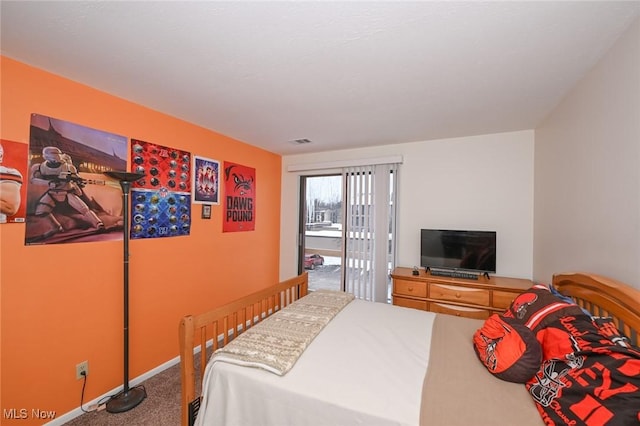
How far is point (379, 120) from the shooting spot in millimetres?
2646

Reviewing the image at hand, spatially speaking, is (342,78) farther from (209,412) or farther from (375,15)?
(209,412)

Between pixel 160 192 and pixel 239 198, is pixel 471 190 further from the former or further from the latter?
pixel 160 192

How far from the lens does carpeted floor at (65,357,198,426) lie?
73.2 inches

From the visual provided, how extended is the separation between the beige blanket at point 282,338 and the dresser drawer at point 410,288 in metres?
1.04

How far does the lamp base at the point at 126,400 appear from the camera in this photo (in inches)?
76.7

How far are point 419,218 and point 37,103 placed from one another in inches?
146

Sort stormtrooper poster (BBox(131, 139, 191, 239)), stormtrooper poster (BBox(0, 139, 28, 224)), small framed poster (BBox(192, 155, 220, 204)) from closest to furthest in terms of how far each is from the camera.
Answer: stormtrooper poster (BBox(0, 139, 28, 224)) → stormtrooper poster (BBox(131, 139, 191, 239)) → small framed poster (BBox(192, 155, 220, 204))

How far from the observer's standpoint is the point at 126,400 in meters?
2.01

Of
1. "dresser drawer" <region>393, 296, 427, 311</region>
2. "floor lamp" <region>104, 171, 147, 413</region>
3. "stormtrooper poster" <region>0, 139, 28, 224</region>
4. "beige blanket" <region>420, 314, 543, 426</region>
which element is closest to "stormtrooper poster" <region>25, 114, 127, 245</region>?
"stormtrooper poster" <region>0, 139, 28, 224</region>

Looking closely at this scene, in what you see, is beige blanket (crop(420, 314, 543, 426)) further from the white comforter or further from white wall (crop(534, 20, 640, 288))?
white wall (crop(534, 20, 640, 288))

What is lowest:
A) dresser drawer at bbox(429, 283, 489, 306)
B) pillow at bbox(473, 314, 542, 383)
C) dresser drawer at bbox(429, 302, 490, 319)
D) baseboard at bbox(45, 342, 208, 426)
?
baseboard at bbox(45, 342, 208, 426)

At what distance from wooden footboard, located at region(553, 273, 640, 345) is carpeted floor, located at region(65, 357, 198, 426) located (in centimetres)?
273

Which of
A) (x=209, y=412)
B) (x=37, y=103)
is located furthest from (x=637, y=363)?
(x=37, y=103)

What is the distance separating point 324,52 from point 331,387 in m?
1.84
